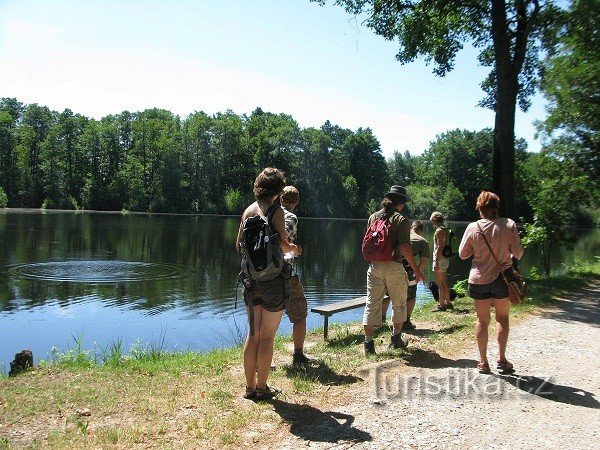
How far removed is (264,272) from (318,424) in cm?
129

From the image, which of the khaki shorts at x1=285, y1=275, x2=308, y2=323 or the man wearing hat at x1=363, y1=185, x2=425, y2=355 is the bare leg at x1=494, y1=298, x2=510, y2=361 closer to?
the man wearing hat at x1=363, y1=185, x2=425, y2=355

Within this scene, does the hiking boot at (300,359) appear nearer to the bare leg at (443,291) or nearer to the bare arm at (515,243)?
the bare arm at (515,243)

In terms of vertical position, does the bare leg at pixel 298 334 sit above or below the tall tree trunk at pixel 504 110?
below

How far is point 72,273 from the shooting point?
63.5ft

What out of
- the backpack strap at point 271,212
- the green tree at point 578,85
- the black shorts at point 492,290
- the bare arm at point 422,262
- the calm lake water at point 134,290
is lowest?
the calm lake water at point 134,290

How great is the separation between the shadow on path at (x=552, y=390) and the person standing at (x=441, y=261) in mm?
4164

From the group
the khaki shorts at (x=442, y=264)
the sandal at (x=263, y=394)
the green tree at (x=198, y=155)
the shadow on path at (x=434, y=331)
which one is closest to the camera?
the sandal at (x=263, y=394)

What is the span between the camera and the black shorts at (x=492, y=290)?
534 cm

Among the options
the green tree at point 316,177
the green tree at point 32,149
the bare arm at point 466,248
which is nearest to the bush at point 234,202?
the green tree at point 316,177

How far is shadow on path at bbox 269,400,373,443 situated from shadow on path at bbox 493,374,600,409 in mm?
1861

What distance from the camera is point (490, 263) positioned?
5367 mm

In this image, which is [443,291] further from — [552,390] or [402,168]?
[402,168]

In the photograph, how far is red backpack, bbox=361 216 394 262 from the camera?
6.04 meters

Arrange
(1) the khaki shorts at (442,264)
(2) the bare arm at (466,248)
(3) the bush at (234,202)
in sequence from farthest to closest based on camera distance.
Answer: (3) the bush at (234,202) < (1) the khaki shorts at (442,264) < (2) the bare arm at (466,248)
